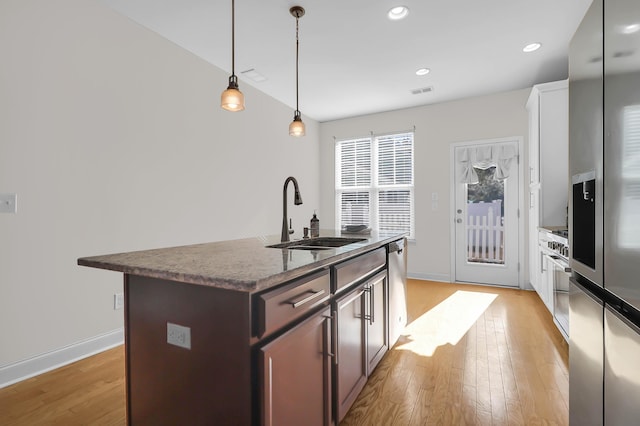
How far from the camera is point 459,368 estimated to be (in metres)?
2.30

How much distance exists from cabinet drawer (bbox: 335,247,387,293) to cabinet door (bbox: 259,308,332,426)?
220mm

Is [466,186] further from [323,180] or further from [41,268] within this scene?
[41,268]

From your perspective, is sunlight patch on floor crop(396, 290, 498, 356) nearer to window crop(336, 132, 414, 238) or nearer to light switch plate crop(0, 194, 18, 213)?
window crop(336, 132, 414, 238)

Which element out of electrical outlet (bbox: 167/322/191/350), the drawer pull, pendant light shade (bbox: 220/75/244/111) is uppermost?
pendant light shade (bbox: 220/75/244/111)

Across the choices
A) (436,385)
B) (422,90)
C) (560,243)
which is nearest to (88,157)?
(436,385)

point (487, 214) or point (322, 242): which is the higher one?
point (487, 214)

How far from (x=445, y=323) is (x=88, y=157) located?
3594 mm

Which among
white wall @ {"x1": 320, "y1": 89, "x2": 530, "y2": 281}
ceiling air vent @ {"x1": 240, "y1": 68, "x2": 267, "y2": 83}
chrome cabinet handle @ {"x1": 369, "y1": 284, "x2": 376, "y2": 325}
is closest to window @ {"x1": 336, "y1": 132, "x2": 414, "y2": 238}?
white wall @ {"x1": 320, "y1": 89, "x2": 530, "y2": 281}

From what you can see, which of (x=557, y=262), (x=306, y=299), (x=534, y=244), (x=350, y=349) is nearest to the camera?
(x=306, y=299)

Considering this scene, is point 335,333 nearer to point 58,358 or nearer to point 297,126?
point 297,126

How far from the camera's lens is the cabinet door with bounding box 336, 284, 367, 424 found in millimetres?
1597

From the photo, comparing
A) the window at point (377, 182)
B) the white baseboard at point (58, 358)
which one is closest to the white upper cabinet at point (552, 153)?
the window at point (377, 182)

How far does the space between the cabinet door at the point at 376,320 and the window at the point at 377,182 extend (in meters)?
3.11

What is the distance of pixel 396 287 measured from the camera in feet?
8.54
